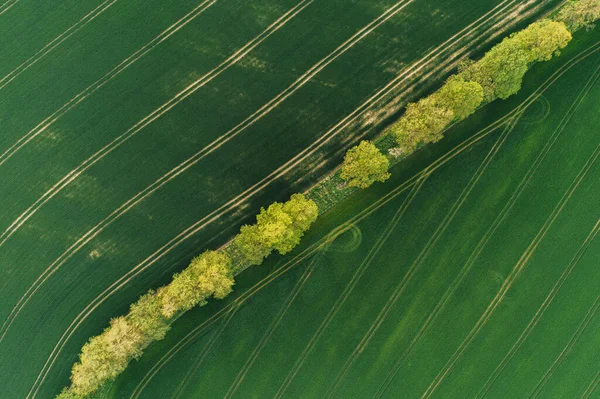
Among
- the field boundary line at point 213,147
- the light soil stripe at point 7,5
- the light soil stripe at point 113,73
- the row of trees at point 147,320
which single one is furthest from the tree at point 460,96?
the light soil stripe at point 7,5

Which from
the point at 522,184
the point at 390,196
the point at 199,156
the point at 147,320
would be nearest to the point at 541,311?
the point at 522,184

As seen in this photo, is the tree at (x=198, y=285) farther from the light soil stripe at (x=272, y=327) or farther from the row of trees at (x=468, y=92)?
the row of trees at (x=468, y=92)

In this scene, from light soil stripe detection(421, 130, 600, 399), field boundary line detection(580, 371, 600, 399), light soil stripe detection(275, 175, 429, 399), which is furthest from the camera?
field boundary line detection(580, 371, 600, 399)

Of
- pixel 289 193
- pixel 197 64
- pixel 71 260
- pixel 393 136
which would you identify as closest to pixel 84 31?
pixel 197 64

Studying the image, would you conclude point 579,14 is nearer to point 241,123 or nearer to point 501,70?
point 501,70

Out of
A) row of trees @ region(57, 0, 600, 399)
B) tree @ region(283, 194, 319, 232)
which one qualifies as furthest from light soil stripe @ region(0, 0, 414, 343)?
row of trees @ region(57, 0, 600, 399)

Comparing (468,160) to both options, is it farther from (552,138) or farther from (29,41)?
(29,41)

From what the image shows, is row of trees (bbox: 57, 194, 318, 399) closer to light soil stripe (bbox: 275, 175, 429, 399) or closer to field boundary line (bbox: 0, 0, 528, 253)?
field boundary line (bbox: 0, 0, 528, 253)
